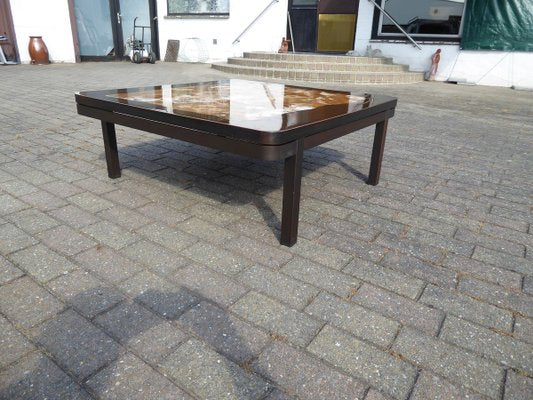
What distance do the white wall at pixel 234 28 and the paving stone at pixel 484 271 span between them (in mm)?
11185

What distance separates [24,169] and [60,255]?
1.67 m

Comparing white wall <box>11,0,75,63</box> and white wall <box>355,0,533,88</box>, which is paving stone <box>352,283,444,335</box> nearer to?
white wall <box>355,0,533,88</box>

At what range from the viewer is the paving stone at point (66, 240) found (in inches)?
85.7

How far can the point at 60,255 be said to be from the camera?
2111 millimetres

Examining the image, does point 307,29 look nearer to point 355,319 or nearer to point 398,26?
point 398,26

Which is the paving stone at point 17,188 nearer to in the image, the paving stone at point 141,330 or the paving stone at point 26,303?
the paving stone at point 26,303

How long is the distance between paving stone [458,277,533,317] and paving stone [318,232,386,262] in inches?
17.7

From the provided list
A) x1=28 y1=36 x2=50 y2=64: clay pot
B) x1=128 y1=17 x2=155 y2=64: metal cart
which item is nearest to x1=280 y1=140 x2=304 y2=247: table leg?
x1=128 y1=17 x2=155 y2=64: metal cart

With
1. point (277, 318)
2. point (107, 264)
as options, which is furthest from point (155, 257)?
point (277, 318)

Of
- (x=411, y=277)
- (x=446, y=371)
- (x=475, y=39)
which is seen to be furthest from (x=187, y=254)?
(x=475, y=39)

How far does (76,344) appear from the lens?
1527mm

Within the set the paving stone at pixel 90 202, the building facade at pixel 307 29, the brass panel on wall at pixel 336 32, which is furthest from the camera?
the brass panel on wall at pixel 336 32

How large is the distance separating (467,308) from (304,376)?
0.89 m

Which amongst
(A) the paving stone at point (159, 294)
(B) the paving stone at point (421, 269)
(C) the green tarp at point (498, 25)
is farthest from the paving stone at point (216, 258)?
(C) the green tarp at point (498, 25)
